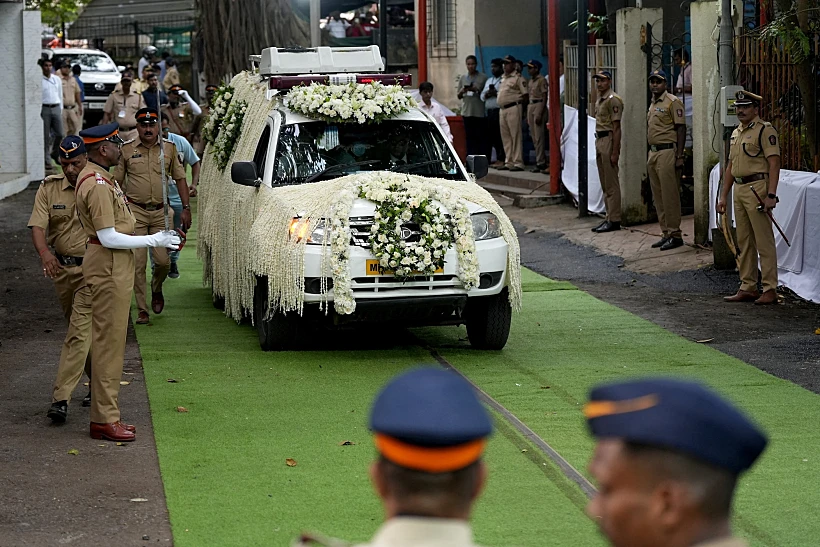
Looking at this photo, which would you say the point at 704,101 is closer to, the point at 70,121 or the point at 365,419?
the point at 365,419

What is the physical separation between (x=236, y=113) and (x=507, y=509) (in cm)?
644

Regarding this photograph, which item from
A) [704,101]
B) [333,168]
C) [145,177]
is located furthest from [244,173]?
[704,101]

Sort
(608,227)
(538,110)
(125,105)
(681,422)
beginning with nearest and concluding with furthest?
(681,422)
(608,227)
(538,110)
(125,105)

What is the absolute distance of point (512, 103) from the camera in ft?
74.7

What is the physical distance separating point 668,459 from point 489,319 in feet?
25.5

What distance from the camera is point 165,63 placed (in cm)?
3500

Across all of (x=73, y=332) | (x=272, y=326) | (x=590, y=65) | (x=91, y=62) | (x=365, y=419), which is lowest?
(x=365, y=419)

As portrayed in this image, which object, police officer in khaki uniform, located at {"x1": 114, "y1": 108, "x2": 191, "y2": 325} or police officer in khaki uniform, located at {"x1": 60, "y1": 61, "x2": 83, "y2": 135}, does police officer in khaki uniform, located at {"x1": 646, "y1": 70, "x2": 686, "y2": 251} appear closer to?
police officer in khaki uniform, located at {"x1": 114, "y1": 108, "x2": 191, "y2": 325}

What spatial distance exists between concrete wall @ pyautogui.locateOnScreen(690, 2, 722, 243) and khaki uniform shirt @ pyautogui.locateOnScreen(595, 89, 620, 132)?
1803mm

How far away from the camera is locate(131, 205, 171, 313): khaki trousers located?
438 inches

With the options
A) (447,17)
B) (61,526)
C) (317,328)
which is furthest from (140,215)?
(447,17)

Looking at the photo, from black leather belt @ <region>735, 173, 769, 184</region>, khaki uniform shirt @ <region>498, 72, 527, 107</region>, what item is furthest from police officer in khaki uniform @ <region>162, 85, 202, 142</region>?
black leather belt @ <region>735, 173, 769, 184</region>

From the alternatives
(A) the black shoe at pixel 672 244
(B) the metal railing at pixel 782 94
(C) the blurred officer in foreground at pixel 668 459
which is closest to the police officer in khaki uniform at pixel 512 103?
(A) the black shoe at pixel 672 244

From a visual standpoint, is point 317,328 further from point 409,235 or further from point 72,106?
point 72,106
